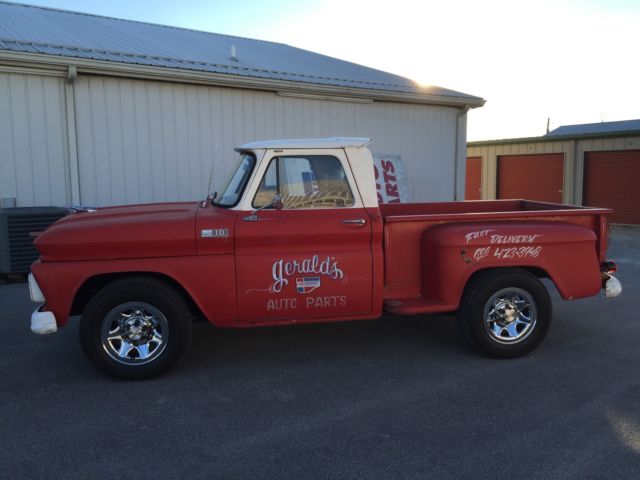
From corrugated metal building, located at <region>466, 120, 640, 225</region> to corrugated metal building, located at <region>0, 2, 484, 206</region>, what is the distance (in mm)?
8092

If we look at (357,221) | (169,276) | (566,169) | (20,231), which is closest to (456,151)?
(566,169)

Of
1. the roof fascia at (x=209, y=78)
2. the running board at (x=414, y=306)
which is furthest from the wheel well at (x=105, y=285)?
the roof fascia at (x=209, y=78)

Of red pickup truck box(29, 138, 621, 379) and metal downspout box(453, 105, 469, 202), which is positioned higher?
metal downspout box(453, 105, 469, 202)

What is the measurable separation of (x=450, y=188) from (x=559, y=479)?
38.9 ft

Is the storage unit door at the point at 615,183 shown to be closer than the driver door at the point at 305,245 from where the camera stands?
No

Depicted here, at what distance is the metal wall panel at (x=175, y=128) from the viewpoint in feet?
33.8

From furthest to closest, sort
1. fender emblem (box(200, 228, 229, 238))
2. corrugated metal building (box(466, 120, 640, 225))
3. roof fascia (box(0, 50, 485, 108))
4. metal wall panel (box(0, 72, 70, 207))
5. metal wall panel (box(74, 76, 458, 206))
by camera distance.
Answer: corrugated metal building (box(466, 120, 640, 225)) → metal wall panel (box(74, 76, 458, 206)) → metal wall panel (box(0, 72, 70, 207)) → roof fascia (box(0, 50, 485, 108)) → fender emblem (box(200, 228, 229, 238))

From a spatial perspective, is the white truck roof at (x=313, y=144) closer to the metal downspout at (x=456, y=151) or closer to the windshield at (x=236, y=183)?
the windshield at (x=236, y=183)

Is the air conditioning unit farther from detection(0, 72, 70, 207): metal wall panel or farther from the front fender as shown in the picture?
the front fender

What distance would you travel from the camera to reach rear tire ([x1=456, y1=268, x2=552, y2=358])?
5605 millimetres

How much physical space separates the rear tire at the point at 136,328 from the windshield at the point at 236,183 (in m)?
0.95

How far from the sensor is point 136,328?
520cm

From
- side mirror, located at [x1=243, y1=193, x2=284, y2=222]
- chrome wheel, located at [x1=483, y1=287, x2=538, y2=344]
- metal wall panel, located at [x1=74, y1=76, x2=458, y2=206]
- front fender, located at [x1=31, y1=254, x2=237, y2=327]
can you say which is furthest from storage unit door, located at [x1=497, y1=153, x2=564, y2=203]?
front fender, located at [x1=31, y1=254, x2=237, y2=327]

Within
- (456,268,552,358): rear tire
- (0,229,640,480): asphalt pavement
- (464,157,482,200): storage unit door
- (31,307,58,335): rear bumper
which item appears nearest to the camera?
(0,229,640,480): asphalt pavement
